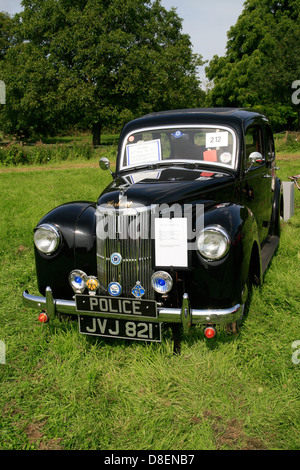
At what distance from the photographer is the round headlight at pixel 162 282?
2.82 meters

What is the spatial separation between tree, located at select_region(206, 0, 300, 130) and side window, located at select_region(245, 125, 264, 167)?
2755cm

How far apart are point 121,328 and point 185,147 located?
6.19ft

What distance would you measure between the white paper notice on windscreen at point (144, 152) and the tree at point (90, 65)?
21.8 metres

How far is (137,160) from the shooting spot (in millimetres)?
4027

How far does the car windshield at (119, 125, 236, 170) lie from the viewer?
378 centimetres

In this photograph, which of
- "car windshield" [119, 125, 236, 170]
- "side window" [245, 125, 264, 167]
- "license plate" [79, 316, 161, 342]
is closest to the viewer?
"license plate" [79, 316, 161, 342]

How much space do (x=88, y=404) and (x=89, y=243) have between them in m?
1.13

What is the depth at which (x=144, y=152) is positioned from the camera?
3988 millimetres

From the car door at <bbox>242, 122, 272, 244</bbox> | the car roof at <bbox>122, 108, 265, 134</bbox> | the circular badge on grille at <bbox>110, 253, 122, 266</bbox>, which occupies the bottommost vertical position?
the circular badge on grille at <bbox>110, 253, 122, 266</bbox>

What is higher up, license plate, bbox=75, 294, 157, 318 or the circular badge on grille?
the circular badge on grille

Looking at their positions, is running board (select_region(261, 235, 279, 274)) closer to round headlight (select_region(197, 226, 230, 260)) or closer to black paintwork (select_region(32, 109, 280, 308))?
black paintwork (select_region(32, 109, 280, 308))

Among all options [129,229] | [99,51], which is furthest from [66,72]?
[129,229]

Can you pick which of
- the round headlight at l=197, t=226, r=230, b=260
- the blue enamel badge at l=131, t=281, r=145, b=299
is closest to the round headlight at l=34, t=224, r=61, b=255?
the blue enamel badge at l=131, t=281, r=145, b=299

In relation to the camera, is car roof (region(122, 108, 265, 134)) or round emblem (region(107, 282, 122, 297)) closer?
round emblem (region(107, 282, 122, 297))
